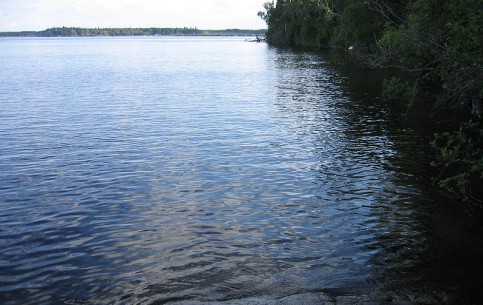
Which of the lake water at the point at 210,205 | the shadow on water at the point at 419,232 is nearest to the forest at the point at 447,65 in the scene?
the shadow on water at the point at 419,232

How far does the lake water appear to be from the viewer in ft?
34.8

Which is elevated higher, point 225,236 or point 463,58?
point 463,58

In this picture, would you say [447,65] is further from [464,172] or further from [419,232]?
[419,232]

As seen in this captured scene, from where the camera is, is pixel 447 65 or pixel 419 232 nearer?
pixel 419 232

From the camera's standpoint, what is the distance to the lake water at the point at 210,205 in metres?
10.6

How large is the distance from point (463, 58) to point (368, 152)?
7119 mm

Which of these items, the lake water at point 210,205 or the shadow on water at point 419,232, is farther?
the lake water at point 210,205

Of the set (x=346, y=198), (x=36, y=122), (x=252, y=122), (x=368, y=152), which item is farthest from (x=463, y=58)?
(x=36, y=122)

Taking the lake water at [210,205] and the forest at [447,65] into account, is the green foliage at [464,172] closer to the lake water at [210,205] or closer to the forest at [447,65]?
the forest at [447,65]

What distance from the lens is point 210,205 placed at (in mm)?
15125

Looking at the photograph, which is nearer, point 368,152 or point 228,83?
point 368,152

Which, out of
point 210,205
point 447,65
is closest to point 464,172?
point 447,65

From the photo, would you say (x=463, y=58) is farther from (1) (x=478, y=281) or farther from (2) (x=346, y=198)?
(1) (x=478, y=281)

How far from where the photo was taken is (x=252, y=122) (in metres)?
28.7
